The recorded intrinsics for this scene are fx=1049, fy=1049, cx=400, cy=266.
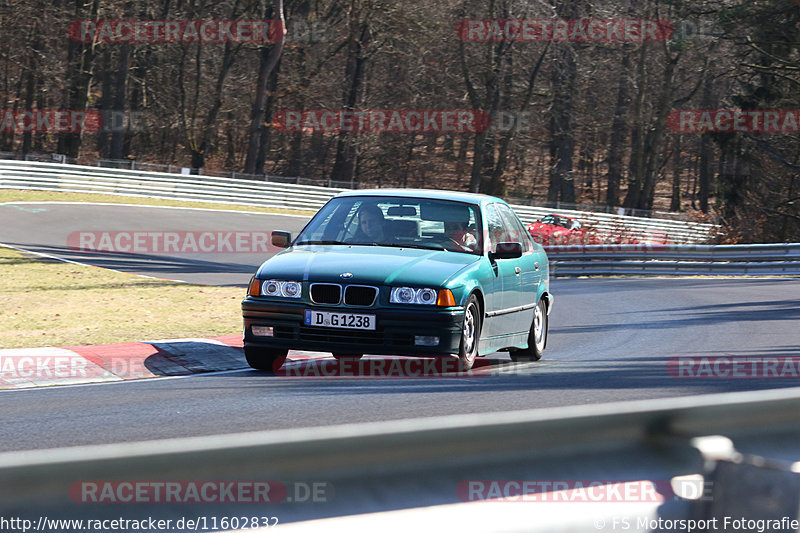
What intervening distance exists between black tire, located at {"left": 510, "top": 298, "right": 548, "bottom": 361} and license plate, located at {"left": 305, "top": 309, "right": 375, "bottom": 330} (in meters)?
2.56

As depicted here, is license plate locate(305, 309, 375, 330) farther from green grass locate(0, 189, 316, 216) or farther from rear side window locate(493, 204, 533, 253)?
green grass locate(0, 189, 316, 216)

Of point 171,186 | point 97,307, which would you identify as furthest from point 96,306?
point 171,186

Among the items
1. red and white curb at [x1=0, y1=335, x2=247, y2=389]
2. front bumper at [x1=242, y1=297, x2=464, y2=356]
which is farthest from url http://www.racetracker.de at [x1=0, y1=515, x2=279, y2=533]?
red and white curb at [x1=0, y1=335, x2=247, y2=389]

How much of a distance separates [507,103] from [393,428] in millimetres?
59395

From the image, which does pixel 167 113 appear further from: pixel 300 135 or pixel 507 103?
pixel 507 103

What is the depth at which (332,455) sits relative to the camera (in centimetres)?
234

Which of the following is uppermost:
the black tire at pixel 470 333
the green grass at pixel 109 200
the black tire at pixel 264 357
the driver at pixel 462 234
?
the driver at pixel 462 234

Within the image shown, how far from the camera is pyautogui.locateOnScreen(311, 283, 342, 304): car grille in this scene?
845 cm

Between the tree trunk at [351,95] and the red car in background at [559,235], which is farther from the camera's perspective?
the tree trunk at [351,95]

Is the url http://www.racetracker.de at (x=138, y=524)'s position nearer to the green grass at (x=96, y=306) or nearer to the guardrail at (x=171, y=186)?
the green grass at (x=96, y=306)

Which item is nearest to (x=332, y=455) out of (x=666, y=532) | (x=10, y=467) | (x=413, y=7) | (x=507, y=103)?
(x=10, y=467)

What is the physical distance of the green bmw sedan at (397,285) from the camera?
837 centimetres

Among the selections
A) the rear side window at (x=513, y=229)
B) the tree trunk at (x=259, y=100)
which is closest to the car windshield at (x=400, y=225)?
the rear side window at (x=513, y=229)

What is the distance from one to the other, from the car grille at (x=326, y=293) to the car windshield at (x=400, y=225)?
1.12 meters
